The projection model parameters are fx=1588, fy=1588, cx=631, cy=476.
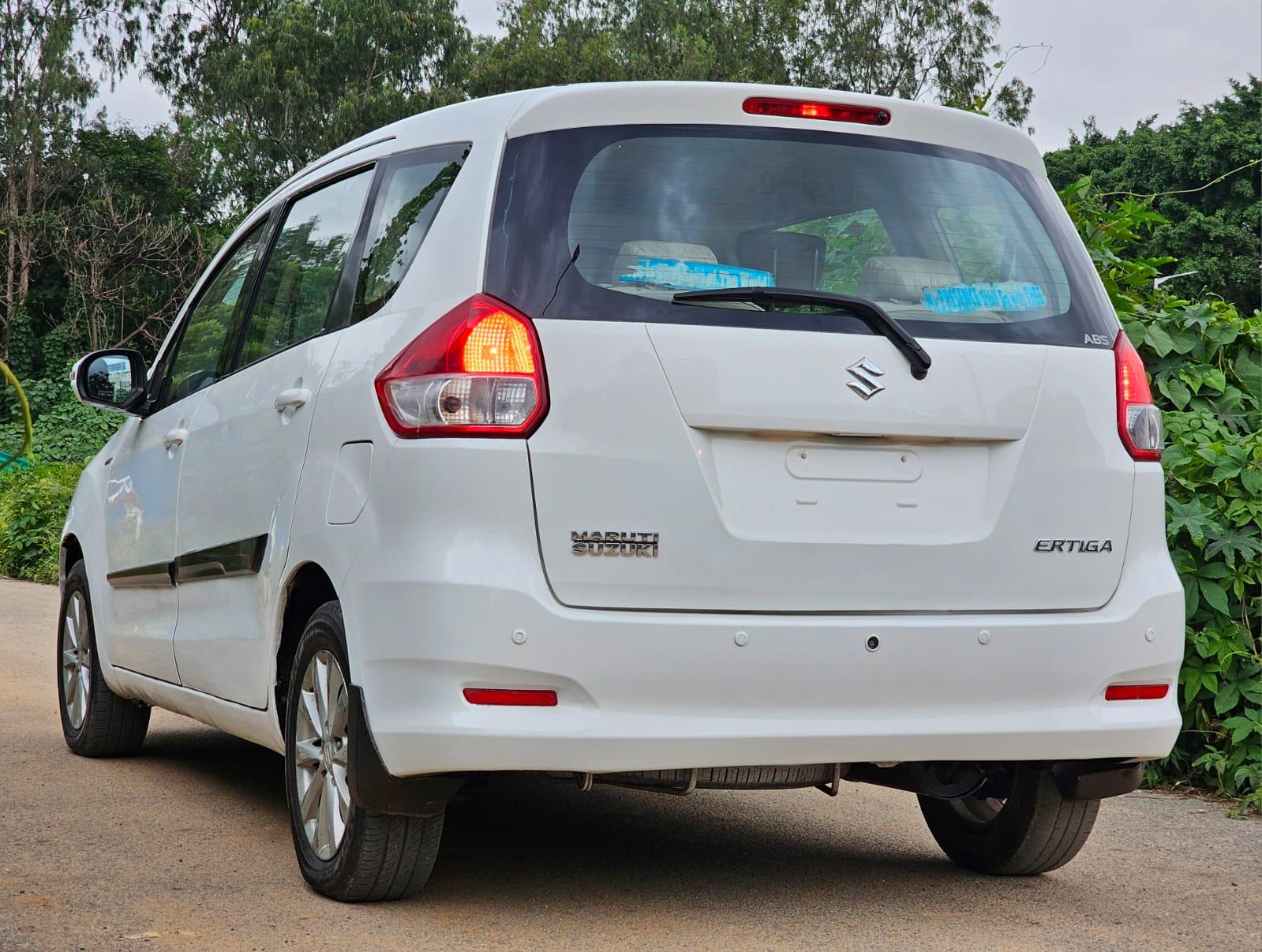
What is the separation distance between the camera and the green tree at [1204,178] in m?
42.3

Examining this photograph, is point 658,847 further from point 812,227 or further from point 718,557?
point 812,227

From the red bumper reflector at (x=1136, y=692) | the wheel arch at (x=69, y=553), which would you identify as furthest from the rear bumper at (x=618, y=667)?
the wheel arch at (x=69, y=553)

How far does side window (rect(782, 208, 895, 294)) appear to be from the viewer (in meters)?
3.59

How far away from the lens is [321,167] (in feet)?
15.5

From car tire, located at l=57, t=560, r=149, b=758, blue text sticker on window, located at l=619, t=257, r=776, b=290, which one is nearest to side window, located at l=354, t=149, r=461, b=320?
blue text sticker on window, located at l=619, t=257, r=776, b=290

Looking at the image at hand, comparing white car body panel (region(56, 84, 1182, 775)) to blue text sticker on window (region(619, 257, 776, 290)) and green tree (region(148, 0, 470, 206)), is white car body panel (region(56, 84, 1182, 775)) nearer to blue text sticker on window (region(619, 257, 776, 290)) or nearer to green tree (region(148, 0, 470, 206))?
blue text sticker on window (region(619, 257, 776, 290))

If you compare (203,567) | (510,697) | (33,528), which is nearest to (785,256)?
(510,697)

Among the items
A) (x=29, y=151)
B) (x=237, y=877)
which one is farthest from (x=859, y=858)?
(x=29, y=151)

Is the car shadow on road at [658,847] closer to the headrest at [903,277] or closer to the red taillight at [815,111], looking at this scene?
the headrest at [903,277]

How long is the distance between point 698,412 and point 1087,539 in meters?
0.98

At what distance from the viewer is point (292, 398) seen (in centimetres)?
405

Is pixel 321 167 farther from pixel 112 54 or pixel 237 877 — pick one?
pixel 112 54

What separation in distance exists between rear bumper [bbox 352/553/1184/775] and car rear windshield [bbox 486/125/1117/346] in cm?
67

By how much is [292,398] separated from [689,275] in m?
1.16
